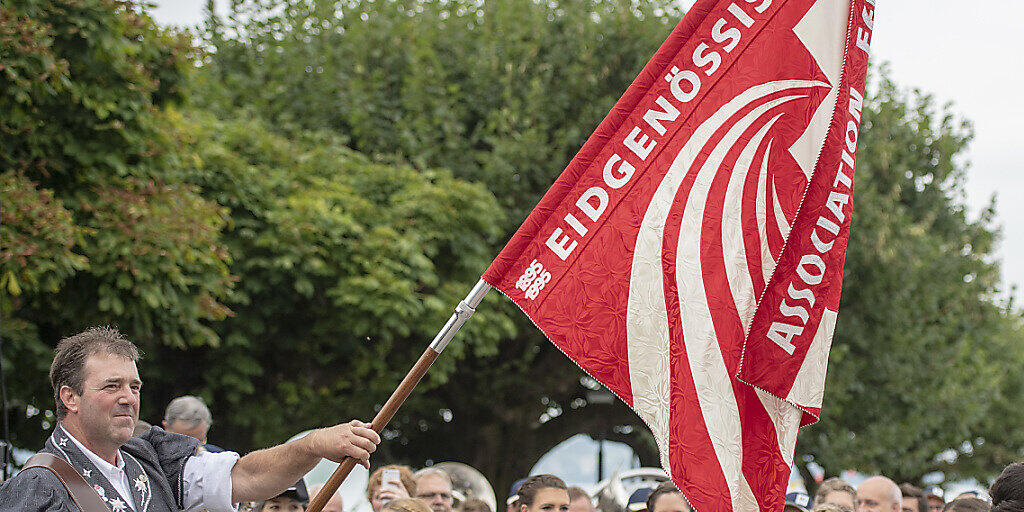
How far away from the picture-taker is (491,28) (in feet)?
57.6

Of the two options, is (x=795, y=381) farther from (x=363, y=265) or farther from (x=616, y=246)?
(x=363, y=265)

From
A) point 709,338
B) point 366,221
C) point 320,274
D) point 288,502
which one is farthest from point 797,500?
point 366,221

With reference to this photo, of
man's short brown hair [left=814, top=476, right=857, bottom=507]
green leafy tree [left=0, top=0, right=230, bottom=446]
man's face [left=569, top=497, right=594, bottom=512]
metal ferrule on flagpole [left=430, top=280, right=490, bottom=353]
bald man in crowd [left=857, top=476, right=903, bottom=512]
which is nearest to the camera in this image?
metal ferrule on flagpole [left=430, top=280, right=490, bottom=353]

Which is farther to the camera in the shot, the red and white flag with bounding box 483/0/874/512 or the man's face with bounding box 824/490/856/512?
the man's face with bounding box 824/490/856/512

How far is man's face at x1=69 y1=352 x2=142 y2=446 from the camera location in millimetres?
3256

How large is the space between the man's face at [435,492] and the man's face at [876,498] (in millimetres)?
2658

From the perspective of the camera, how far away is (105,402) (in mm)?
3260

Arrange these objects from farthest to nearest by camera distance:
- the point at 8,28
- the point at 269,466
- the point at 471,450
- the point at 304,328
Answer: the point at 471,450
the point at 304,328
the point at 8,28
the point at 269,466

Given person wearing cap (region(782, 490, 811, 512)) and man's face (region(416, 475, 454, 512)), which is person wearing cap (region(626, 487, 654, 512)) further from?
man's face (region(416, 475, 454, 512))

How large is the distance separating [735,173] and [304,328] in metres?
10.1

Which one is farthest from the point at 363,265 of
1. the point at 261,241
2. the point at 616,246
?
the point at 616,246

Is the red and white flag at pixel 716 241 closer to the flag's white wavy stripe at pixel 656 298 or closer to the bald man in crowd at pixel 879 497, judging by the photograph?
the flag's white wavy stripe at pixel 656 298

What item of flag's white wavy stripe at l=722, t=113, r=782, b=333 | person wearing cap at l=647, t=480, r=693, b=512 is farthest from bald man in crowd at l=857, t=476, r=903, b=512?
flag's white wavy stripe at l=722, t=113, r=782, b=333

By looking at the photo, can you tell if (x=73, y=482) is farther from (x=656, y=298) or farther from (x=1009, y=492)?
(x=1009, y=492)
